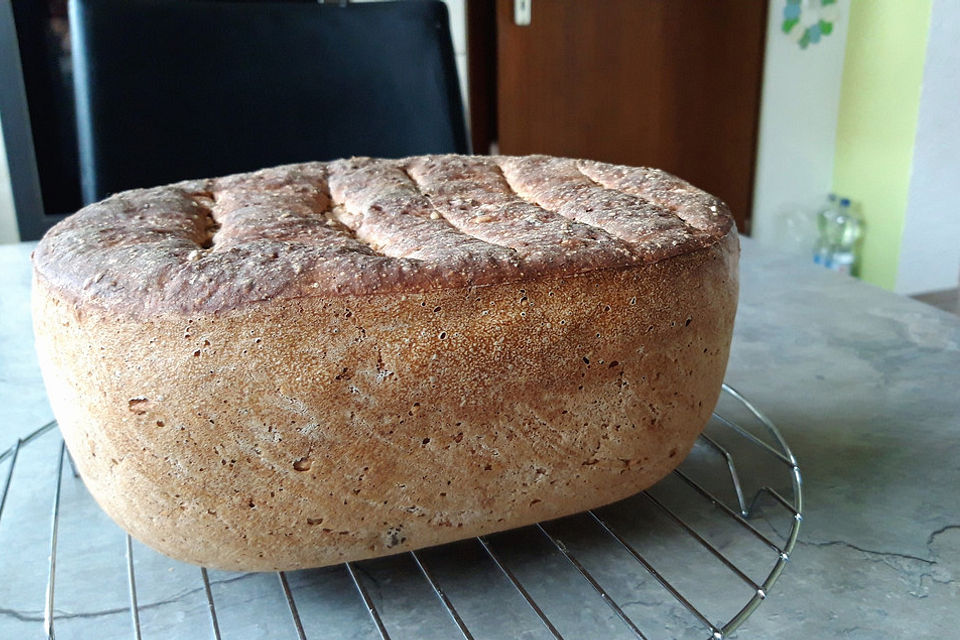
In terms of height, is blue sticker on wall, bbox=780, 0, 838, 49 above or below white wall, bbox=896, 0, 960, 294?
above

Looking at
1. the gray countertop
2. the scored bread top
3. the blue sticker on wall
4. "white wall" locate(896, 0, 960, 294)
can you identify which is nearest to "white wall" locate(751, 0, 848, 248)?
the blue sticker on wall

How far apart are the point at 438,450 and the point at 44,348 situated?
0.31 meters

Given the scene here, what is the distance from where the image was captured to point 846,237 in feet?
9.66

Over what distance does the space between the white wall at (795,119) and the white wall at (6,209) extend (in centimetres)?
252

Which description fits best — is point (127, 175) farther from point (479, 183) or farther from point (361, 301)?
point (361, 301)

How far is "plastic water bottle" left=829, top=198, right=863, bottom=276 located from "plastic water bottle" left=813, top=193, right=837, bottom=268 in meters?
0.02

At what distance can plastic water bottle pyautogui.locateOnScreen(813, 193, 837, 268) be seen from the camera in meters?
2.97

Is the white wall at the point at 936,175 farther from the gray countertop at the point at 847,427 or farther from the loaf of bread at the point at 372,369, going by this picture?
the loaf of bread at the point at 372,369

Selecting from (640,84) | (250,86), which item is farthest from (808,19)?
(250,86)

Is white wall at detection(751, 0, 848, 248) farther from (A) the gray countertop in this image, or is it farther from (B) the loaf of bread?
(B) the loaf of bread

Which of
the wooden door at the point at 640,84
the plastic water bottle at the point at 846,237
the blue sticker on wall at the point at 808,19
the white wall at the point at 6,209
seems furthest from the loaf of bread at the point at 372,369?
the blue sticker on wall at the point at 808,19

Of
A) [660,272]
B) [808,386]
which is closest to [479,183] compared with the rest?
[660,272]

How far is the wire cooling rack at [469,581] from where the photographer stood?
23.9 inches

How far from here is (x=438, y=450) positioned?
0.59 metres
